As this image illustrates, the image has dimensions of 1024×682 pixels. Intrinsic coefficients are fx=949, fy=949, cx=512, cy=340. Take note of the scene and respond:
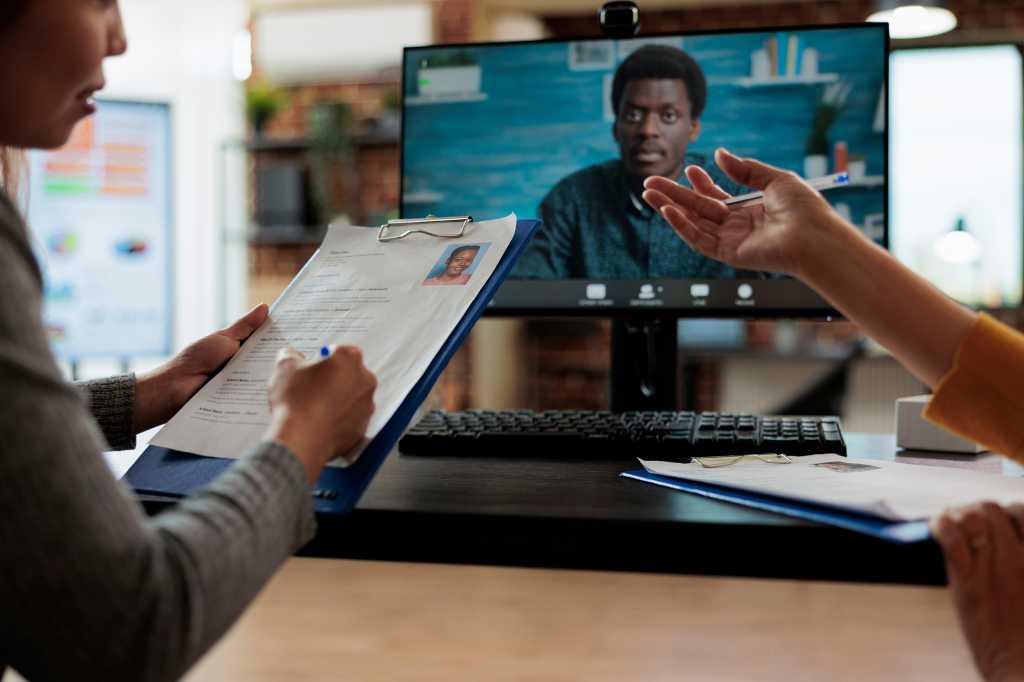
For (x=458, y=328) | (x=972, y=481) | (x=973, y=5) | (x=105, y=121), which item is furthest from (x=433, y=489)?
(x=973, y=5)

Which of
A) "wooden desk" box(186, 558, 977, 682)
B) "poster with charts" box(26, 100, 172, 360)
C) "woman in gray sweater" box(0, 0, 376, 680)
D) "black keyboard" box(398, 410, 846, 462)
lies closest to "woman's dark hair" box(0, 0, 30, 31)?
"woman in gray sweater" box(0, 0, 376, 680)

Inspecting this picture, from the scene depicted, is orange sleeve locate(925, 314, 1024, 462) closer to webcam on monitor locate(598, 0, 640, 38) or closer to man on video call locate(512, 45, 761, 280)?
man on video call locate(512, 45, 761, 280)

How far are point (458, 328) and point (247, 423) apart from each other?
0.58 feet

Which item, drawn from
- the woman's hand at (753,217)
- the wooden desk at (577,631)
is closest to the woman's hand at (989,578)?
the woman's hand at (753,217)

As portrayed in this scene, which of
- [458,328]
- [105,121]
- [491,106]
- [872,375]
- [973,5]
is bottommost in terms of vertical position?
[872,375]

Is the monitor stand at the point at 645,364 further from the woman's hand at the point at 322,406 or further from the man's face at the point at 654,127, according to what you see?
the woman's hand at the point at 322,406

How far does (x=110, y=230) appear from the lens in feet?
12.2

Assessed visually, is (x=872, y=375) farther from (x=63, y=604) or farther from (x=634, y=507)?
(x=63, y=604)

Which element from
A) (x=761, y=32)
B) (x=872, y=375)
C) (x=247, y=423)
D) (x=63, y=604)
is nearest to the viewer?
(x=63, y=604)

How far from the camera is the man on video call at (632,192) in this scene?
117cm

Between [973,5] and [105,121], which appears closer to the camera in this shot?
[105,121]

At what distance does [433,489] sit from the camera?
725 mm

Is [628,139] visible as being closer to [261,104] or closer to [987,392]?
[987,392]

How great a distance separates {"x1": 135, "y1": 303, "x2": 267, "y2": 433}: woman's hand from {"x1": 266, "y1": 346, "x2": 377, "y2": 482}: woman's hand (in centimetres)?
21
